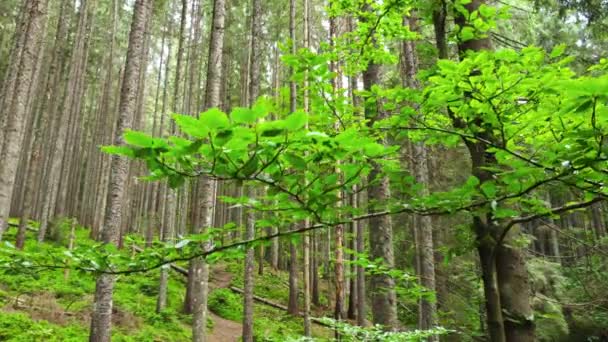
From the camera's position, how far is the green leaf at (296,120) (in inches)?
36.7

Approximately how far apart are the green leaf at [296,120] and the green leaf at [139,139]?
1.19 feet

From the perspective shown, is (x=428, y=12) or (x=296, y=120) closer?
(x=296, y=120)

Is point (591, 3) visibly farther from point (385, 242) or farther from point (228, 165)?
→ point (228, 165)

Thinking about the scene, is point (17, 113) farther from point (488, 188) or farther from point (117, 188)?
point (488, 188)

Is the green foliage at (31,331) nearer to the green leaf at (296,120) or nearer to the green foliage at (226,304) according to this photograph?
the green foliage at (226,304)

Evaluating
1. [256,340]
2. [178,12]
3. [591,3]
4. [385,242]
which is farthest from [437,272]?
[178,12]

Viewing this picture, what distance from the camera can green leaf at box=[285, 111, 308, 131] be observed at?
3.06ft

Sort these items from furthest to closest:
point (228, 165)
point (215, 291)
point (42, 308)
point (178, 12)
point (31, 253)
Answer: point (178, 12)
point (215, 291)
point (42, 308)
point (31, 253)
point (228, 165)

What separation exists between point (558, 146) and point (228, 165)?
1227mm

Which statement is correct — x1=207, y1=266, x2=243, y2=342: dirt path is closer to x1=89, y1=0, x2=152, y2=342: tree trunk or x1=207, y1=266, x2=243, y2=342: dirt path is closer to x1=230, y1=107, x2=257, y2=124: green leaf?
x1=89, y1=0, x2=152, y2=342: tree trunk

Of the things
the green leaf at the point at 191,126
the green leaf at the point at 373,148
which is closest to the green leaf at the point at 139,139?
the green leaf at the point at 191,126

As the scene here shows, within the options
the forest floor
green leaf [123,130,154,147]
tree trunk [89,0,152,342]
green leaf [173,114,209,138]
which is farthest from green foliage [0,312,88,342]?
→ green leaf [173,114,209,138]

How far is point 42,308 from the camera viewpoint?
28.9 ft

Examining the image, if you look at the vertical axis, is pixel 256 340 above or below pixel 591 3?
below
